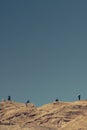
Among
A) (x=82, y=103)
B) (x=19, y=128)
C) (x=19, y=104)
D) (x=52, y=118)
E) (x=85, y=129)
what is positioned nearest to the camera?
(x=19, y=128)

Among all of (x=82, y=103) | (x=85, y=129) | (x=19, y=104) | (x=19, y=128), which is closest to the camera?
(x=19, y=128)

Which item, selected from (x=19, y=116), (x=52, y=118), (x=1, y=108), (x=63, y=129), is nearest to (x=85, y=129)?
(x=63, y=129)

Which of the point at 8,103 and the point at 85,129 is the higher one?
the point at 8,103

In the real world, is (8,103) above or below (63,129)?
above

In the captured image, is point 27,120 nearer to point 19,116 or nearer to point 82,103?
point 19,116

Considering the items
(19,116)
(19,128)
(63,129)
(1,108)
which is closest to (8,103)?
(1,108)

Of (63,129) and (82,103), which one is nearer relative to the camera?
(63,129)

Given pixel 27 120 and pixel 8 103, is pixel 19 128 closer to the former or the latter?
pixel 27 120

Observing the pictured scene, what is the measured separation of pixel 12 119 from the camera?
12875 centimetres

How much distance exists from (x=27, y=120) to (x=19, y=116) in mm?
4402

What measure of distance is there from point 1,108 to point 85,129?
44008 mm

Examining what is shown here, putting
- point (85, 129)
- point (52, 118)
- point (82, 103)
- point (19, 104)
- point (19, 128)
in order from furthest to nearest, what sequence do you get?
point (19, 104), point (82, 103), point (52, 118), point (85, 129), point (19, 128)

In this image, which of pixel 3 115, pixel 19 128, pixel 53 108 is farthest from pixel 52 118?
pixel 19 128

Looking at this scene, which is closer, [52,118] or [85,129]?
[85,129]
